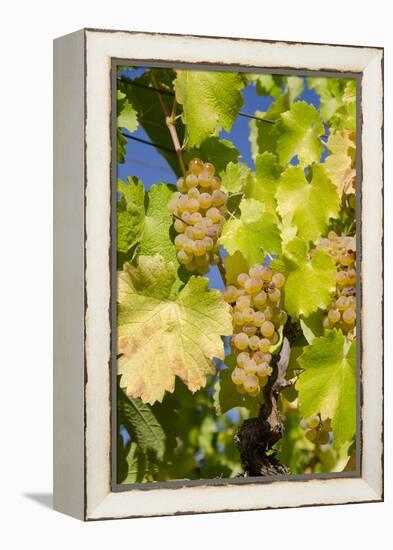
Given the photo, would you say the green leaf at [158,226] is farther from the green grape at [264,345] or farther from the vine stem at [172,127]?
the green grape at [264,345]

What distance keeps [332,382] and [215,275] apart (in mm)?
482

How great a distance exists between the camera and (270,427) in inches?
143

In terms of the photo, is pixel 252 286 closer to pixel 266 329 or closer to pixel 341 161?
A: pixel 266 329

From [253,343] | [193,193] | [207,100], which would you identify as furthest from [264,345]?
[207,100]

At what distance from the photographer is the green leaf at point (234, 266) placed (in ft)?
11.5

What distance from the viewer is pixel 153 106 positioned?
3.46m

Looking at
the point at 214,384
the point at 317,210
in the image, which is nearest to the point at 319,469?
the point at 214,384

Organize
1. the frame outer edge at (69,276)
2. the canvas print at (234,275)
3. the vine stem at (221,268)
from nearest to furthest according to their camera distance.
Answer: the frame outer edge at (69,276) → the canvas print at (234,275) → the vine stem at (221,268)

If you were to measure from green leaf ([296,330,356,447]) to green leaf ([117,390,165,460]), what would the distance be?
428 millimetres

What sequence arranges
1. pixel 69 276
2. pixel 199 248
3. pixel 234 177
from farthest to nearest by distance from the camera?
pixel 234 177
pixel 199 248
pixel 69 276

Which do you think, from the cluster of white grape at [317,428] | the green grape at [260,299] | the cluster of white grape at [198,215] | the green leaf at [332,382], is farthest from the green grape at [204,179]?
the cluster of white grape at [317,428]

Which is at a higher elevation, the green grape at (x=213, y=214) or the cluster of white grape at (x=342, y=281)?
the green grape at (x=213, y=214)

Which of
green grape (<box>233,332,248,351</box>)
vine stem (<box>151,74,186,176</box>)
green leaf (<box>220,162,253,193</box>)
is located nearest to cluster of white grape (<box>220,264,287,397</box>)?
green grape (<box>233,332,248,351</box>)

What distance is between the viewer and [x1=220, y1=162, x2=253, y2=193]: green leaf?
354 centimetres
